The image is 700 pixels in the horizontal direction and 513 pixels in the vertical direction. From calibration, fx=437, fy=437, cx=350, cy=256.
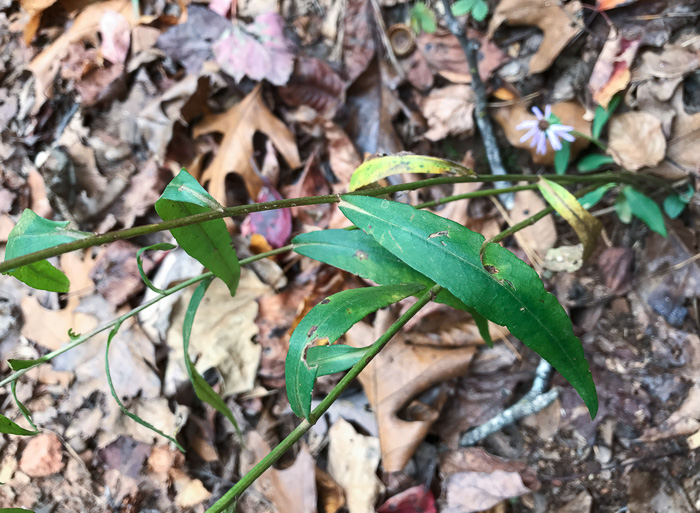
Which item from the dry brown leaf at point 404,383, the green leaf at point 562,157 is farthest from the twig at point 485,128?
the dry brown leaf at point 404,383

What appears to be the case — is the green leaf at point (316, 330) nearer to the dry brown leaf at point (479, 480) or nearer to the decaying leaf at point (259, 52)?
the dry brown leaf at point (479, 480)

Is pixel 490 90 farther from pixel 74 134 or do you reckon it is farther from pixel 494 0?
pixel 74 134

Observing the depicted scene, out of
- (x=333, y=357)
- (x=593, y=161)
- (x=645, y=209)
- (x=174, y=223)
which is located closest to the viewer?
(x=174, y=223)

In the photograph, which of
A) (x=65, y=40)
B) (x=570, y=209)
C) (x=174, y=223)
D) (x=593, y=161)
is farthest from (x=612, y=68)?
(x=65, y=40)

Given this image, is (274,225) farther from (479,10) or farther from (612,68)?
(612,68)

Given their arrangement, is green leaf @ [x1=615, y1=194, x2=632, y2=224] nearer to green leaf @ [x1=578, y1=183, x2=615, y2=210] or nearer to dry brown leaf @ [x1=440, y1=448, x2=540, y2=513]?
green leaf @ [x1=578, y1=183, x2=615, y2=210]

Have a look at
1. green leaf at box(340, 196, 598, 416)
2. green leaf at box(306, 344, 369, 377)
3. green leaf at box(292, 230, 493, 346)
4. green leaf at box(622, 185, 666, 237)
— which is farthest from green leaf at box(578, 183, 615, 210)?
green leaf at box(306, 344, 369, 377)
